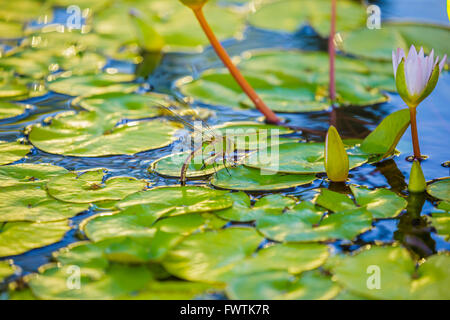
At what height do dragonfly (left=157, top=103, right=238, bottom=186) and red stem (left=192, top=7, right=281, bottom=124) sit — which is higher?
red stem (left=192, top=7, right=281, bottom=124)

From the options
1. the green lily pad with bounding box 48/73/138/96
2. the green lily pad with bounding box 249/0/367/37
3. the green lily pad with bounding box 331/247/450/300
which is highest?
the green lily pad with bounding box 249/0/367/37

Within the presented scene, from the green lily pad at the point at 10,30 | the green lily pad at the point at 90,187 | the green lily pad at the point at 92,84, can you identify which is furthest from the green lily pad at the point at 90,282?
the green lily pad at the point at 10,30

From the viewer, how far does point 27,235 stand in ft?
4.21

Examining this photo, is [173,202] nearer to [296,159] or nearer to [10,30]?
[296,159]

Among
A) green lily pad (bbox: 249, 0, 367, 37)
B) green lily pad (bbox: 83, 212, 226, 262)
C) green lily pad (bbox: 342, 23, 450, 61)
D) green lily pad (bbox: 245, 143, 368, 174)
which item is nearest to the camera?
green lily pad (bbox: 83, 212, 226, 262)

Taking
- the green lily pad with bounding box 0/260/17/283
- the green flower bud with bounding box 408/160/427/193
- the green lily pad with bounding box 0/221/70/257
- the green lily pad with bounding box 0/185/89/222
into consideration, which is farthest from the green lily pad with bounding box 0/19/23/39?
the green flower bud with bounding box 408/160/427/193

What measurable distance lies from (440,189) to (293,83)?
3.30 feet

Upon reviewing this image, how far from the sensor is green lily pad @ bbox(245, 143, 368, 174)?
1.55 meters

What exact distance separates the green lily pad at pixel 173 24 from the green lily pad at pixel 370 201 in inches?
65.1

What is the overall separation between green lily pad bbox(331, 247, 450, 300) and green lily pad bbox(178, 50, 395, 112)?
3.29 ft

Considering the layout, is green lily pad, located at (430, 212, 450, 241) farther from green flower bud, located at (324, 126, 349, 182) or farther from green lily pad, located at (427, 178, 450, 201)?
green flower bud, located at (324, 126, 349, 182)

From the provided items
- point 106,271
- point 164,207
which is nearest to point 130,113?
point 164,207

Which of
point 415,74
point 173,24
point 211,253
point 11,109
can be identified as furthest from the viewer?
point 173,24

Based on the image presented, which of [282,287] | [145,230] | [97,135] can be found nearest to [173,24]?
[97,135]
